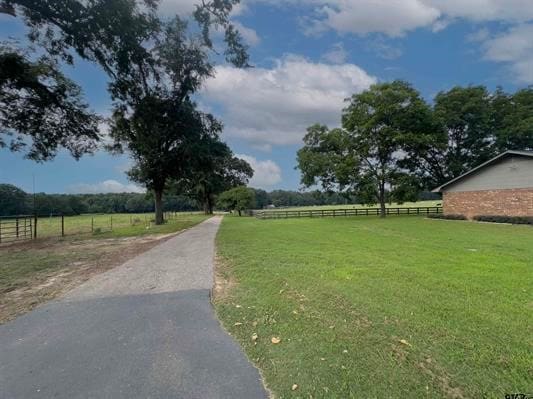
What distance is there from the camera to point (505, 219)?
21.0 meters

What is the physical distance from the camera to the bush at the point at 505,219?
19875 mm

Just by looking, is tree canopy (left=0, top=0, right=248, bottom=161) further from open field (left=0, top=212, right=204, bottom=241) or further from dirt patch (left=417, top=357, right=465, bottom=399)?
dirt patch (left=417, top=357, right=465, bottom=399)

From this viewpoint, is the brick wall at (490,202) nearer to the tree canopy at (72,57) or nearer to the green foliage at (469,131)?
the green foliage at (469,131)

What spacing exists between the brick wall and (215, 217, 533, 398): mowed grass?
658 inches

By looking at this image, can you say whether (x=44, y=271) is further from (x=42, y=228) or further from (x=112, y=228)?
(x=42, y=228)

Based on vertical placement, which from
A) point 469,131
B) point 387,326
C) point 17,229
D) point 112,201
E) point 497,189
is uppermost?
point 469,131

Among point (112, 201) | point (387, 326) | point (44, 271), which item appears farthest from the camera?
point (112, 201)

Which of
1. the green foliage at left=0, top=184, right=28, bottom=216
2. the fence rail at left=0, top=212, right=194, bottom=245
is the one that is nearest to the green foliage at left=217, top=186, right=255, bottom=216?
the fence rail at left=0, top=212, right=194, bottom=245

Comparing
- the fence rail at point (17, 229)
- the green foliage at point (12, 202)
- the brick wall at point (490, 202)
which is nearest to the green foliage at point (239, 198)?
the brick wall at point (490, 202)

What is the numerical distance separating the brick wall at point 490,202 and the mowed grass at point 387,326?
16.7 m

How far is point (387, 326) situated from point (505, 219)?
73.2ft

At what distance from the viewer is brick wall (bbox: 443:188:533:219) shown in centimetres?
2072

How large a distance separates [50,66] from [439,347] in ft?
50.5

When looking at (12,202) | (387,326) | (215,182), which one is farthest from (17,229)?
(12,202)
